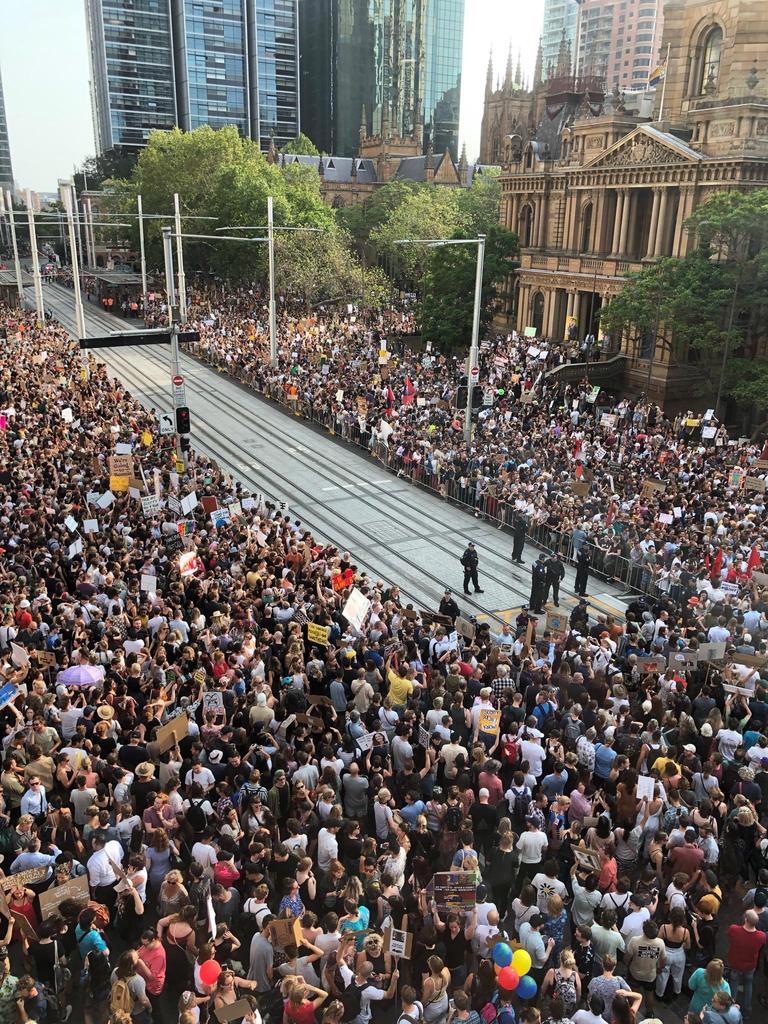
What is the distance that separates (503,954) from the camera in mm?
7559

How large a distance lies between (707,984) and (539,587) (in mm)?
12639

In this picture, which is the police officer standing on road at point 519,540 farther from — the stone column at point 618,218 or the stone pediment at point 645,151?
the stone column at point 618,218

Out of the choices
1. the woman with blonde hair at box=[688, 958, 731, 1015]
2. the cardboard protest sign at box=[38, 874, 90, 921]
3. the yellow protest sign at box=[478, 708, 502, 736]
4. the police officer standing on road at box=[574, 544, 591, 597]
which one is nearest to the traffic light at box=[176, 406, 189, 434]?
the police officer standing on road at box=[574, 544, 591, 597]

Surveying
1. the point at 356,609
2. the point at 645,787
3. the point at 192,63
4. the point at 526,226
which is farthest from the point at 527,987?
the point at 192,63

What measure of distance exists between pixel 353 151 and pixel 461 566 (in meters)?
128

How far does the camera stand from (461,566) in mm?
23422

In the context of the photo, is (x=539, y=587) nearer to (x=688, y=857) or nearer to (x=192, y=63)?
(x=688, y=857)

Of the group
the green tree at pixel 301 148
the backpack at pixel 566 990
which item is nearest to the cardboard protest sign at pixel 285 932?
the backpack at pixel 566 990

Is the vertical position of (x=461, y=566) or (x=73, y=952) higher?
(x=73, y=952)

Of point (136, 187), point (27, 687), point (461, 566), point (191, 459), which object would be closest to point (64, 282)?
point (136, 187)

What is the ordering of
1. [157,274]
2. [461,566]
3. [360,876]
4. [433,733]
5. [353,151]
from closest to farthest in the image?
[360,876]
[433,733]
[461,566]
[157,274]
[353,151]

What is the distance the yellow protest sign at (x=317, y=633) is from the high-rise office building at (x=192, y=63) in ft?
425

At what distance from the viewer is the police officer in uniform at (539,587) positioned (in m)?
19.5

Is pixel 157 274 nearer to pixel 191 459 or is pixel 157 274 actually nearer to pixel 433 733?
pixel 191 459
